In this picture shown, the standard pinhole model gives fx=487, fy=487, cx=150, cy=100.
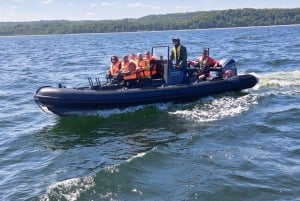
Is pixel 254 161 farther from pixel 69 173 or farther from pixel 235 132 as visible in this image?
pixel 69 173

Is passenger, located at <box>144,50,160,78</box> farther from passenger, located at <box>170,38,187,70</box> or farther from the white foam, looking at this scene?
the white foam

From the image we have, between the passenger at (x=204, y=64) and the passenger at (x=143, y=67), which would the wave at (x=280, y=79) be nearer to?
the passenger at (x=204, y=64)

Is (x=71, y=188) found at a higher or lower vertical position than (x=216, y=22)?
higher

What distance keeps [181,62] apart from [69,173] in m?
6.52

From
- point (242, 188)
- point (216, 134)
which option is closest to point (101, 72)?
point (216, 134)

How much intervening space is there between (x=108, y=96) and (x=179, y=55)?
296 cm

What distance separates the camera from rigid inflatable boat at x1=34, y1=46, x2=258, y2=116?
12.6 m

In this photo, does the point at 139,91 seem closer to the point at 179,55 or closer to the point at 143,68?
the point at 143,68

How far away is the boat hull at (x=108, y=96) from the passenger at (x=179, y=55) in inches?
29.5

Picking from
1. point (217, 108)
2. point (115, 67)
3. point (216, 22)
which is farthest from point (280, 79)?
point (216, 22)

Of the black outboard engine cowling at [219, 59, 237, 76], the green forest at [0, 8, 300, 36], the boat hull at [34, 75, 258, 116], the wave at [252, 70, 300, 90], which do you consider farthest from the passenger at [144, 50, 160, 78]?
the green forest at [0, 8, 300, 36]

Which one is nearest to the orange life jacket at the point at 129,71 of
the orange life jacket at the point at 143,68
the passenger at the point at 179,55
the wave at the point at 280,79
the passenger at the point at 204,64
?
the orange life jacket at the point at 143,68

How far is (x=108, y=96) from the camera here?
12883mm

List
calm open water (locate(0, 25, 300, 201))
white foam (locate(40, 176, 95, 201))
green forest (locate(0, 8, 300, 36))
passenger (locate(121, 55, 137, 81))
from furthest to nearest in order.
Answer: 1. green forest (locate(0, 8, 300, 36))
2. passenger (locate(121, 55, 137, 81))
3. calm open water (locate(0, 25, 300, 201))
4. white foam (locate(40, 176, 95, 201))
